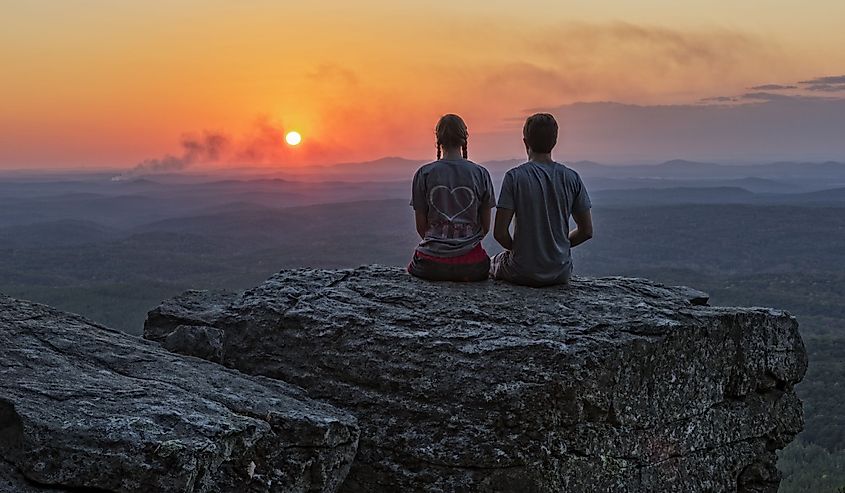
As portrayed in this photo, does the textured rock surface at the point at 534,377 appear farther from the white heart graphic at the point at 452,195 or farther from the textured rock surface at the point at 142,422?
the white heart graphic at the point at 452,195

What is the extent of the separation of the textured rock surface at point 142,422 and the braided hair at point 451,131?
4510mm

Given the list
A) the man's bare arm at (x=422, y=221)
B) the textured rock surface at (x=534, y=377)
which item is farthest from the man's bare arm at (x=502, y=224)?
the man's bare arm at (x=422, y=221)

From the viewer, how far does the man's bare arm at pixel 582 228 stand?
38.3ft

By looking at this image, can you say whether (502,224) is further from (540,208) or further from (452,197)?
(452,197)

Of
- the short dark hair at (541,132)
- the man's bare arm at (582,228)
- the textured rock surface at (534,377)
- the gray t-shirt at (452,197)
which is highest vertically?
the short dark hair at (541,132)

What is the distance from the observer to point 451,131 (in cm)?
1132

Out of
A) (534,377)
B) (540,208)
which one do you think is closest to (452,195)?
(540,208)

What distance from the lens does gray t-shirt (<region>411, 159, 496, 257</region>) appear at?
11.3m

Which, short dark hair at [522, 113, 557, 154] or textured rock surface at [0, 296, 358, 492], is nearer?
textured rock surface at [0, 296, 358, 492]

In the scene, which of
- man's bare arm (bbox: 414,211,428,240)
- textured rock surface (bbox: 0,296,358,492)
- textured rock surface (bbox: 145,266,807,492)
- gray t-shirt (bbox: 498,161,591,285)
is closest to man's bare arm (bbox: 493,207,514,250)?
gray t-shirt (bbox: 498,161,591,285)

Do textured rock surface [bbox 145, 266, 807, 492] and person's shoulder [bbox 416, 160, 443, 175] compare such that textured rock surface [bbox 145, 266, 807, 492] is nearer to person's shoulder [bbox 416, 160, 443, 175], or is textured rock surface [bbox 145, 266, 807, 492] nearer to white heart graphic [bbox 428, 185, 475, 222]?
white heart graphic [bbox 428, 185, 475, 222]

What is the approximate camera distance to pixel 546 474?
9.43 meters

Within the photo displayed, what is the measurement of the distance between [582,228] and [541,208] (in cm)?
108

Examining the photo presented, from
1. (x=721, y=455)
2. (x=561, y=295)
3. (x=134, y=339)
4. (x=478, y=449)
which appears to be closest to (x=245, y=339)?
(x=134, y=339)
